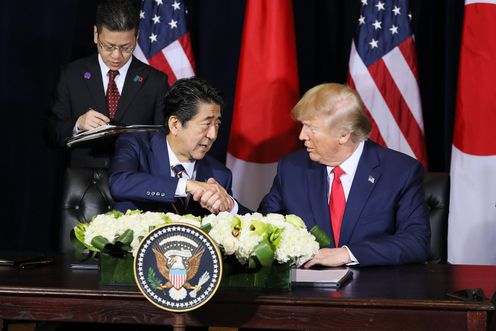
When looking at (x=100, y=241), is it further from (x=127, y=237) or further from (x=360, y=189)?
(x=360, y=189)

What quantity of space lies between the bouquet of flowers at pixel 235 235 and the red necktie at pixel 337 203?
0.80 m

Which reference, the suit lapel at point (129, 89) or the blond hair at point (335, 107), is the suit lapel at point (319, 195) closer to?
the blond hair at point (335, 107)

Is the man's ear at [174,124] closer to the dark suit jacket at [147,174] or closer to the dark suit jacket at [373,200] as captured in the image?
the dark suit jacket at [147,174]

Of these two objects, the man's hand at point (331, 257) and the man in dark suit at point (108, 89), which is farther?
the man in dark suit at point (108, 89)

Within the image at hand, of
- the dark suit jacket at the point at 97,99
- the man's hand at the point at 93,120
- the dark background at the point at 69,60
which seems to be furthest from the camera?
the dark background at the point at 69,60

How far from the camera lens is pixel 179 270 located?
193 cm

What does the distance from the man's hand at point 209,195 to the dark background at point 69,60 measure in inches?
79.2

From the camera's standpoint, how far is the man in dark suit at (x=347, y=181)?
3.25m

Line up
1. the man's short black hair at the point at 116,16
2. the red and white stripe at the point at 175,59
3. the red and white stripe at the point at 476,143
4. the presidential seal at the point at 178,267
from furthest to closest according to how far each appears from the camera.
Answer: the red and white stripe at the point at 175,59, the red and white stripe at the point at 476,143, the man's short black hair at the point at 116,16, the presidential seal at the point at 178,267

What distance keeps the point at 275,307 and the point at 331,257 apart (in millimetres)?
649

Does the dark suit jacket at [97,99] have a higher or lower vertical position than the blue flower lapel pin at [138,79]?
lower

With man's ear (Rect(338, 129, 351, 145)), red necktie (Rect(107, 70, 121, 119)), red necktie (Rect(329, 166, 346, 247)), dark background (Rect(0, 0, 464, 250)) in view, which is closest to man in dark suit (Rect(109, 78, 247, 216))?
red necktie (Rect(329, 166, 346, 247))

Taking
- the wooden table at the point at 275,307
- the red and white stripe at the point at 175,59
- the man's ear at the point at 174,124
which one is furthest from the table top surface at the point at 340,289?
the red and white stripe at the point at 175,59

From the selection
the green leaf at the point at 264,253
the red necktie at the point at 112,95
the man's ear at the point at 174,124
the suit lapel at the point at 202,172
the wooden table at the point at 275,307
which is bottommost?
the wooden table at the point at 275,307
